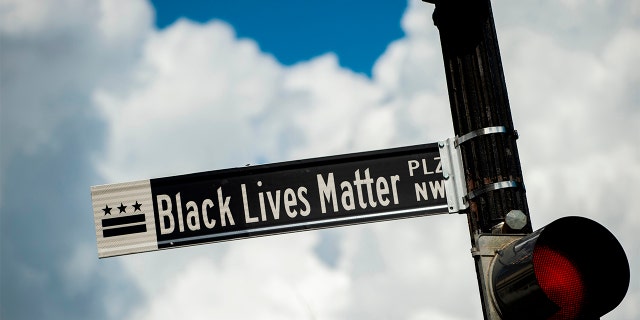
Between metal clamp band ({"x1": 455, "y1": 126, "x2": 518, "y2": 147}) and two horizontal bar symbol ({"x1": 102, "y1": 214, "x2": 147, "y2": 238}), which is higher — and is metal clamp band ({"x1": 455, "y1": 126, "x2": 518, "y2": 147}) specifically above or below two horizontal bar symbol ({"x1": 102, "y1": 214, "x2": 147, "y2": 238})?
above

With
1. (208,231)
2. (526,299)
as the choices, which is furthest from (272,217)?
(526,299)

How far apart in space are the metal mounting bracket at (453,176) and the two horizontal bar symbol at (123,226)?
4.84 feet

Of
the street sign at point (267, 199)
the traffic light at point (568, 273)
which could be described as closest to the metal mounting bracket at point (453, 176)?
the street sign at point (267, 199)

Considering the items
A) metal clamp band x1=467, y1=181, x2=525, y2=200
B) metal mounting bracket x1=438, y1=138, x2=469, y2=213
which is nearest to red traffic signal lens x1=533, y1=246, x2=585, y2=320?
metal clamp band x1=467, y1=181, x2=525, y2=200

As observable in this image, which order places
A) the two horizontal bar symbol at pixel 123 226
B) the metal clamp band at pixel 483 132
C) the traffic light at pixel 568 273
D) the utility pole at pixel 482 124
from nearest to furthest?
the traffic light at pixel 568 273 < the utility pole at pixel 482 124 < the metal clamp band at pixel 483 132 < the two horizontal bar symbol at pixel 123 226

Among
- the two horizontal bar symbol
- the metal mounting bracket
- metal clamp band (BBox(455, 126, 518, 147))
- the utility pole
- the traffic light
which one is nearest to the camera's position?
the traffic light

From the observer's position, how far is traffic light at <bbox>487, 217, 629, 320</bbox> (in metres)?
3.10

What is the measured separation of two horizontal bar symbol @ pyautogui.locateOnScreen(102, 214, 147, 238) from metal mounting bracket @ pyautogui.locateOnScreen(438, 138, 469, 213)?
1474mm

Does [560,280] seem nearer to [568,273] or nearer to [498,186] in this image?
[568,273]

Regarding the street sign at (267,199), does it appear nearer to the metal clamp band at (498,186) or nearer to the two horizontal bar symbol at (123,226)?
the two horizontal bar symbol at (123,226)

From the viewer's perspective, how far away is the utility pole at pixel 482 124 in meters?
3.75

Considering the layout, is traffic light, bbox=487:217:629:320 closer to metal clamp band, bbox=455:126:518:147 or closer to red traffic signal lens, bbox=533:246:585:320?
red traffic signal lens, bbox=533:246:585:320

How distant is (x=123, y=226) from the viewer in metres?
4.23

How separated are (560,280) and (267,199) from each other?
1642 millimetres
